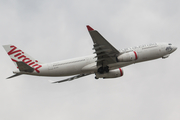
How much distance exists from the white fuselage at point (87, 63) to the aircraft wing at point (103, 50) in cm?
117

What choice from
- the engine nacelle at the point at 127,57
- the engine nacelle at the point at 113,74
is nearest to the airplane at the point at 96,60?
the engine nacelle at the point at 127,57

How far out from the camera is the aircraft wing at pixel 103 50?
37812 mm

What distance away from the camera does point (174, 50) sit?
1852 inches

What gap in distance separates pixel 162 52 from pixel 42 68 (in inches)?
808

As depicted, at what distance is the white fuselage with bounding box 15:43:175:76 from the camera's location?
138 feet

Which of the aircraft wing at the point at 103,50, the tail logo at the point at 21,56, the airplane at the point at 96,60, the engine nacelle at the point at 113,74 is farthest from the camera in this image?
the engine nacelle at the point at 113,74

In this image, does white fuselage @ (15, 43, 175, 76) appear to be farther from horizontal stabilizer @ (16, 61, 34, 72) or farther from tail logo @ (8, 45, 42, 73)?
tail logo @ (8, 45, 42, 73)

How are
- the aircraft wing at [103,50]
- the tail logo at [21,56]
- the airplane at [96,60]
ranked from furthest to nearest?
the tail logo at [21,56], the airplane at [96,60], the aircraft wing at [103,50]

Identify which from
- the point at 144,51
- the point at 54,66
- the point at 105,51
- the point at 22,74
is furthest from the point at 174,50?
the point at 22,74

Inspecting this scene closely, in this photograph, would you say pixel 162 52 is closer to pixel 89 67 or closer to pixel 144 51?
pixel 144 51

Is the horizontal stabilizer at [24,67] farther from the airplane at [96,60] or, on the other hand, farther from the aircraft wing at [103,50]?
the aircraft wing at [103,50]

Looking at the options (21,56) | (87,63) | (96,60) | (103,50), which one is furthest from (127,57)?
(21,56)

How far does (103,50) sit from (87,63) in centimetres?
441

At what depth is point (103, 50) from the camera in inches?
1587
